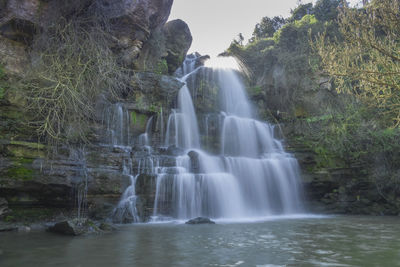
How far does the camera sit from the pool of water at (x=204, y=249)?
4633 millimetres

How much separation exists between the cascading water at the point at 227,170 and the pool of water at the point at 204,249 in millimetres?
4049

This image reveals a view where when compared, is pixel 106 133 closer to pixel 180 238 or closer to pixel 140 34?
pixel 140 34

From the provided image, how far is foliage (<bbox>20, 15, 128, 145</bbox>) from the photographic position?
9617mm

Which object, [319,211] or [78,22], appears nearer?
[78,22]

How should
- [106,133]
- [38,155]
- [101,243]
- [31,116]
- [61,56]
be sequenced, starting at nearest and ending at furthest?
1. [101,243]
2. [38,155]
3. [31,116]
4. [61,56]
5. [106,133]

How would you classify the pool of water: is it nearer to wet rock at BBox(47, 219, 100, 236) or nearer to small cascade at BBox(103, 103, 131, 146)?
wet rock at BBox(47, 219, 100, 236)

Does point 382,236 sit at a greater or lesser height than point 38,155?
lesser

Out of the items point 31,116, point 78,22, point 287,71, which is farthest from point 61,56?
point 287,71

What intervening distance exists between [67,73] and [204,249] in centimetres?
734

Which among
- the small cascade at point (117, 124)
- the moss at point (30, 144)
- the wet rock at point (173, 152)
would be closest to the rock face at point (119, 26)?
the small cascade at point (117, 124)

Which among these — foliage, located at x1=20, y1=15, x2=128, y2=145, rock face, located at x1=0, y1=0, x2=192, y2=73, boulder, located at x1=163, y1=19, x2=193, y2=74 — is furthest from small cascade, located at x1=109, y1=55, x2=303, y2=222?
foliage, located at x1=20, y1=15, x2=128, y2=145

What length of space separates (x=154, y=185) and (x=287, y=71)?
1537cm

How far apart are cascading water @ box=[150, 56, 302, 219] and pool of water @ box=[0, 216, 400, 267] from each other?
405cm

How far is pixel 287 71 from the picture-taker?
22.3 m
